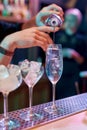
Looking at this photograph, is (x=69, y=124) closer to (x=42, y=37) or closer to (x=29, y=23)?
(x=42, y=37)

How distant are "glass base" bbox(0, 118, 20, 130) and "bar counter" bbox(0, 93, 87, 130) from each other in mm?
17

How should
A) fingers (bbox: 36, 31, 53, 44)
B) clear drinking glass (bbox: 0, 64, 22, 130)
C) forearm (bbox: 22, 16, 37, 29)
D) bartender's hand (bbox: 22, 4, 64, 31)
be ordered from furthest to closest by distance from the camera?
forearm (bbox: 22, 16, 37, 29), bartender's hand (bbox: 22, 4, 64, 31), fingers (bbox: 36, 31, 53, 44), clear drinking glass (bbox: 0, 64, 22, 130)

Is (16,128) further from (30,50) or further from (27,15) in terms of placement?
(27,15)

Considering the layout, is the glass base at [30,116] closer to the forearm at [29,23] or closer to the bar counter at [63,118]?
the bar counter at [63,118]

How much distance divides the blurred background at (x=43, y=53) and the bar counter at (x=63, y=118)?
49 centimetres

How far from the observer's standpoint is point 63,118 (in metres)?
0.81

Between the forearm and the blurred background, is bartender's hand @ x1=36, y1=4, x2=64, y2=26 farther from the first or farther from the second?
the blurred background

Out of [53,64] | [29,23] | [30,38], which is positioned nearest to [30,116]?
[53,64]

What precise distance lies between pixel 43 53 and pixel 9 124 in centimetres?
84

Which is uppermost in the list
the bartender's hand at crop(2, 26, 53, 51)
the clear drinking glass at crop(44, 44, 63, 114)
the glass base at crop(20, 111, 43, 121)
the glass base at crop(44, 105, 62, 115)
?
the bartender's hand at crop(2, 26, 53, 51)

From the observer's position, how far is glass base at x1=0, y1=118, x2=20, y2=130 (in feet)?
2.40

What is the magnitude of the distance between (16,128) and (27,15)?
94cm

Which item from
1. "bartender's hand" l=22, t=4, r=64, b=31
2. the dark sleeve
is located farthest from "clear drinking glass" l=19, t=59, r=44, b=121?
the dark sleeve

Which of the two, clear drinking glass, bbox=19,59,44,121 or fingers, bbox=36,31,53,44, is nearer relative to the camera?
clear drinking glass, bbox=19,59,44,121
